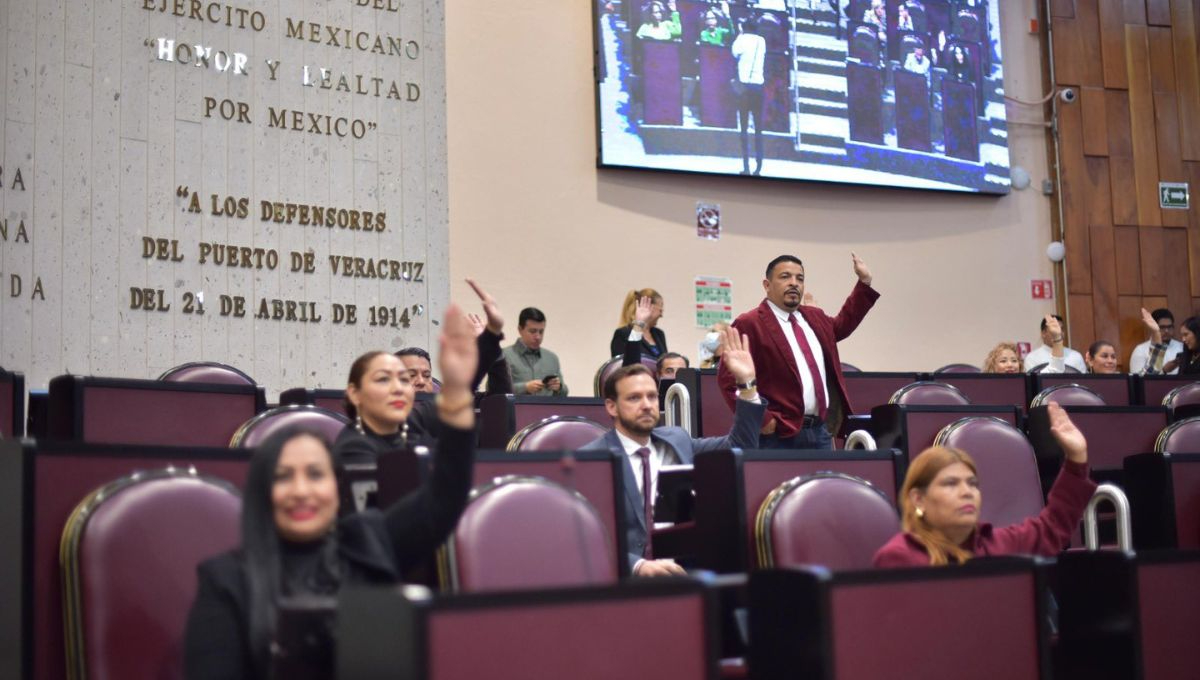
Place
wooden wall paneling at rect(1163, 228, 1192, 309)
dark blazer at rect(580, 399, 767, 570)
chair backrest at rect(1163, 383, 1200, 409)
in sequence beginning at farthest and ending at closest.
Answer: wooden wall paneling at rect(1163, 228, 1192, 309), chair backrest at rect(1163, 383, 1200, 409), dark blazer at rect(580, 399, 767, 570)

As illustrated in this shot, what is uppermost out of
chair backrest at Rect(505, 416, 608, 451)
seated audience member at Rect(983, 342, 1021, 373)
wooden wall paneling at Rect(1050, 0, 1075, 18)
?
wooden wall paneling at Rect(1050, 0, 1075, 18)

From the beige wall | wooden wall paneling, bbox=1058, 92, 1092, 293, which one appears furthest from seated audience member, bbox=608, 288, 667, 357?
wooden wall paneling, bbox=1058, 92, 1092, 293

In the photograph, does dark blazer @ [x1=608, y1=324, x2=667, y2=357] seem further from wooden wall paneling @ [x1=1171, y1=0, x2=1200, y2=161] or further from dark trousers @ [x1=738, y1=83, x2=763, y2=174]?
wooden wall paneling @ [x1=1171, y1=0, x2=1200, y2=161]

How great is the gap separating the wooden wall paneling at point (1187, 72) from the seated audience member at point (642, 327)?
475cm

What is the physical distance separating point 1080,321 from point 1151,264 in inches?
28.4

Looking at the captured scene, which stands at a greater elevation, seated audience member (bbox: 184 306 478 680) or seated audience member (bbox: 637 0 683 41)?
seated audience member (bbox: 637 0 683 41)

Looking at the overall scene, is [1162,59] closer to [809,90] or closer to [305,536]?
[809,90]

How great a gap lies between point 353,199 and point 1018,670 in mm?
4902

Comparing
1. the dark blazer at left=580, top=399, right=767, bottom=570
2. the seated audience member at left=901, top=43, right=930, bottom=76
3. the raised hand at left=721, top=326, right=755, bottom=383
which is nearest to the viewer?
the dark blazer at left=580, top=399, right=767, bottom=570

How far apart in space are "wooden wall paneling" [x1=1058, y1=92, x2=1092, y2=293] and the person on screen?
2.49m

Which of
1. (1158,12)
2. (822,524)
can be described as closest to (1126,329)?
(1158,12)

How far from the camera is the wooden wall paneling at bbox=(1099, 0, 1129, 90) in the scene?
29.9 feet

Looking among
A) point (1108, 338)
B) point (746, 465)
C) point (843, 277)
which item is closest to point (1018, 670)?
point (746, 465)

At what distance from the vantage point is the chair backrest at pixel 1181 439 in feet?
14.5
